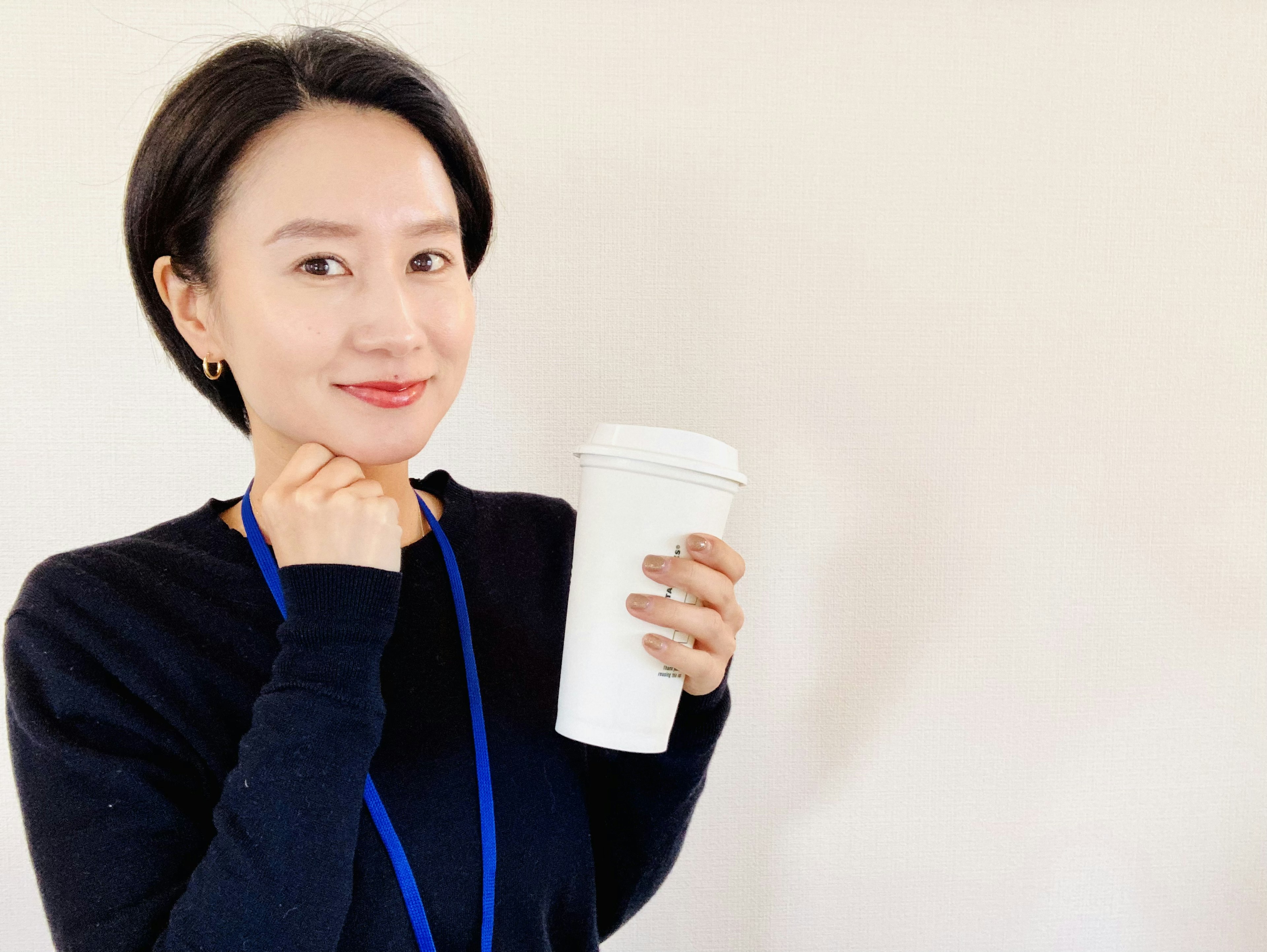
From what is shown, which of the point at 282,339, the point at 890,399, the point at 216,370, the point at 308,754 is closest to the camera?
the point at 308,754

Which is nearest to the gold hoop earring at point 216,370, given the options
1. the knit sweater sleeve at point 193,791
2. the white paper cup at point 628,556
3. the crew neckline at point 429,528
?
the crew neckline at point 429,528

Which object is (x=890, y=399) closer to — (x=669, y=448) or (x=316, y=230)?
(x=669, y=448)

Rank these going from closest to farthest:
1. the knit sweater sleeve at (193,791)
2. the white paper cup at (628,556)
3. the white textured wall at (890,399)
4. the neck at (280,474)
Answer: the knit sweater sleeve at (193,791), the white paper cup at (628,556), the neck at (280,474), the white textured wall at (890,399)

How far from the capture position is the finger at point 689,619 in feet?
2.70

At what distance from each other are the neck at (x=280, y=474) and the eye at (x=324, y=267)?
0.16 m

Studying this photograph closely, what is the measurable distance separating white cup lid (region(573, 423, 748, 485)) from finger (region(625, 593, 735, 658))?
115 mm

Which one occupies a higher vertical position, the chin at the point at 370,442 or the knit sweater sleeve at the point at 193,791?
the chin at the point at 370,442

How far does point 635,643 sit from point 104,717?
424 mm

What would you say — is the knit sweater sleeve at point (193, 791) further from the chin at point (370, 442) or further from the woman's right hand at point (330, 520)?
the chin at point (370, 442)

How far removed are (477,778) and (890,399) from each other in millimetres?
783

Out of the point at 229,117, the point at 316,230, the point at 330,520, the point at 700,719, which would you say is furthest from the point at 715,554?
the point at 229,117

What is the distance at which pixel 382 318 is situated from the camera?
0.83m

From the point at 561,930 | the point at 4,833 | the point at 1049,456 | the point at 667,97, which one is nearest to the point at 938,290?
the point at 1049,456

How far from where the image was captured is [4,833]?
4.18 ft
